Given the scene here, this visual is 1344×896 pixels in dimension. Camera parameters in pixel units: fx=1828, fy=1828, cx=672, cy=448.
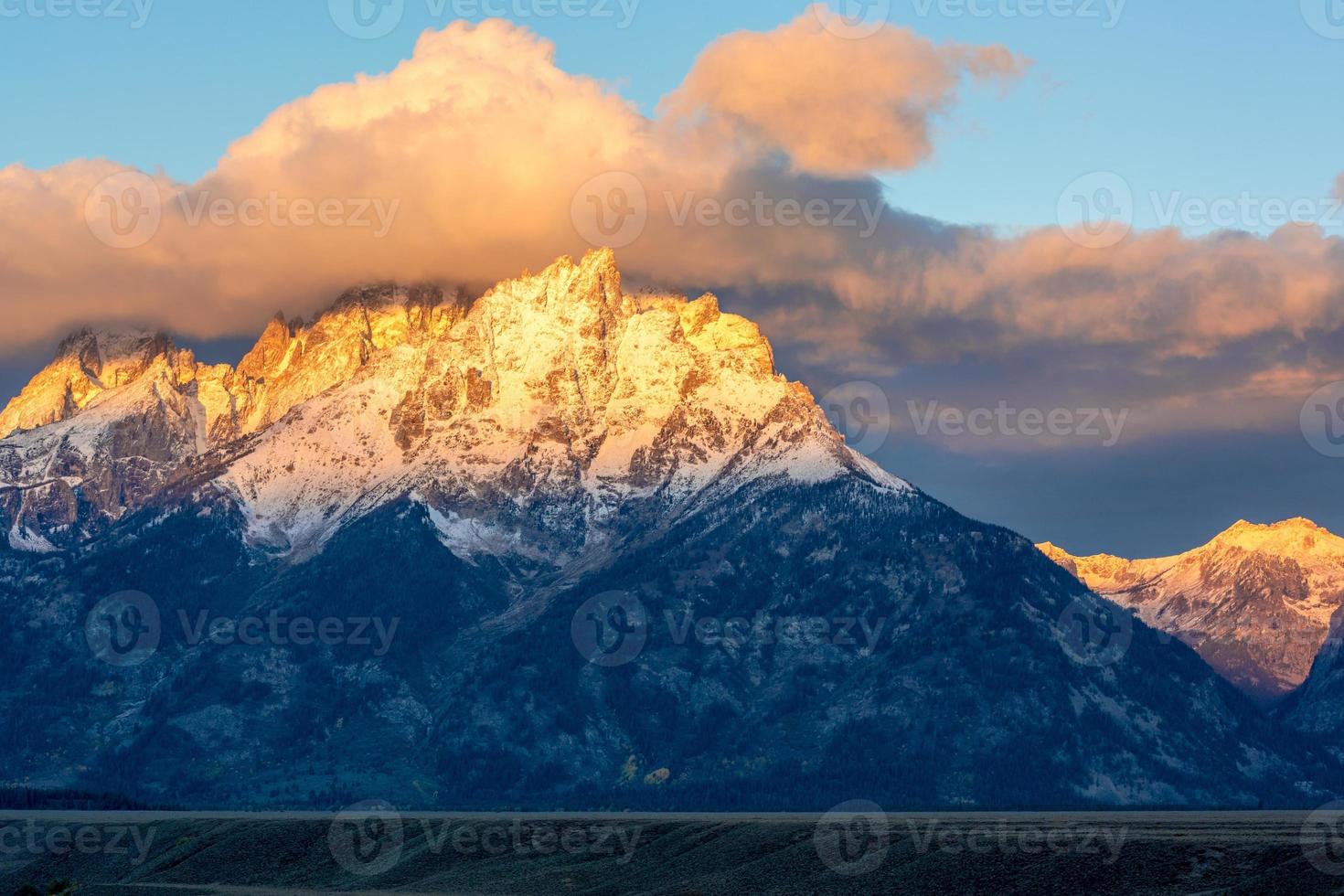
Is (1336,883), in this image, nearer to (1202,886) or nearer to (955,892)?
(1202,886)

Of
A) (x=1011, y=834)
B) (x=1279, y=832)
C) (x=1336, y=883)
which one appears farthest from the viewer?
(x=1011, y=834)

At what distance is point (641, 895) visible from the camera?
655ft

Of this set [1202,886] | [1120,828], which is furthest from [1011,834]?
[1202,886]

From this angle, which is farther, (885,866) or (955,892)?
(885,866)

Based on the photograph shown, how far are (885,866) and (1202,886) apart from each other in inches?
1546

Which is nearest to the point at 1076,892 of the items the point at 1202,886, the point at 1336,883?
the point at 1202,886

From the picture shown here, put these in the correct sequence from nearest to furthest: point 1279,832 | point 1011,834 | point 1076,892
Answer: point 1076,892 < point 1279,832 < point 1011,834

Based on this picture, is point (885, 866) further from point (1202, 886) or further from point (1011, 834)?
point (1202, 886)

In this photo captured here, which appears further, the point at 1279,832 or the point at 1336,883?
the point at 1279,832

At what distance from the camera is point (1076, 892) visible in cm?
16662

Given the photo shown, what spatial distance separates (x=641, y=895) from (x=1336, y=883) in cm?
7725

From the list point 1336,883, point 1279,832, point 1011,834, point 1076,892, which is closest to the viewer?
point 1336,883

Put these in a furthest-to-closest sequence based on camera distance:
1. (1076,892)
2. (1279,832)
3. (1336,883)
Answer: (1279,832) → (1076,892) → (1336,883)

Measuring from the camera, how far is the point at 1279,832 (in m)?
185
